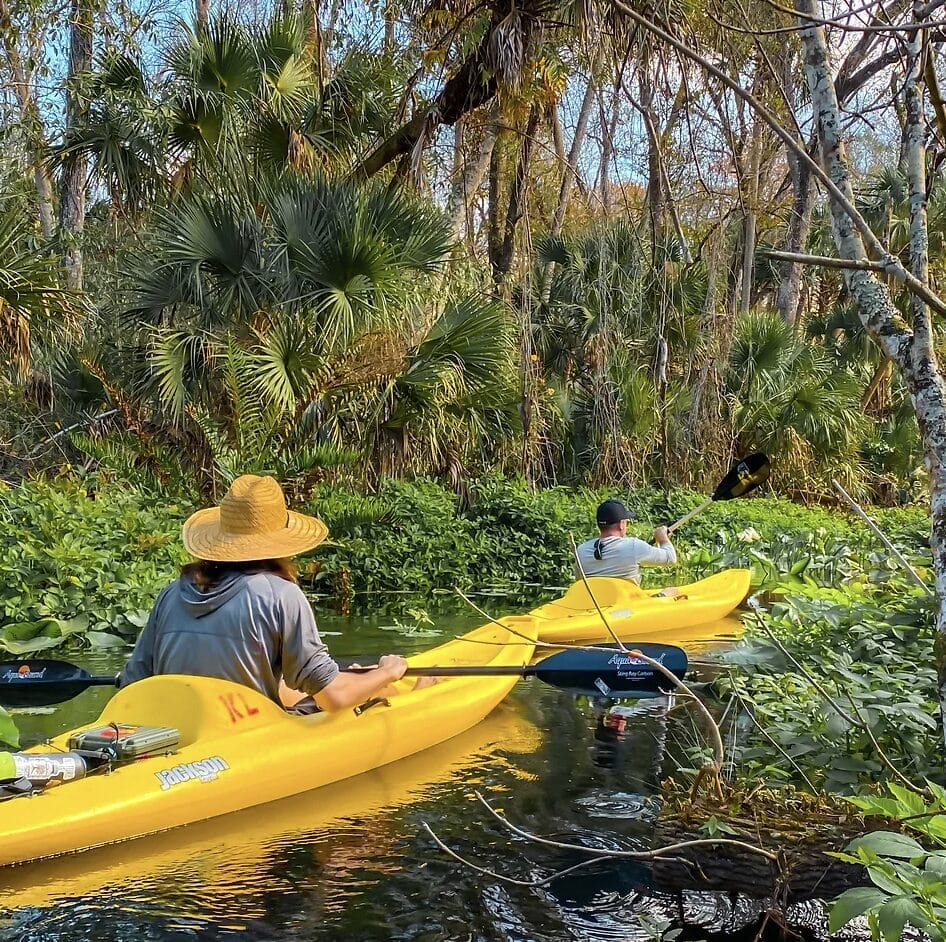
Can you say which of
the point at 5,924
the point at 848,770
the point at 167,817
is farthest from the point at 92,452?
the point at 848,770

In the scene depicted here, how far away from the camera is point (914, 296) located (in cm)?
265

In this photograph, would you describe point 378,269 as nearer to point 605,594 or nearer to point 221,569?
point 605,594

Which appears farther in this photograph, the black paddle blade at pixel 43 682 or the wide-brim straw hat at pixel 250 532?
the black paddle blade at pixel 43 682

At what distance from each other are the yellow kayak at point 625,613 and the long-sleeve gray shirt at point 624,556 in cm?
16

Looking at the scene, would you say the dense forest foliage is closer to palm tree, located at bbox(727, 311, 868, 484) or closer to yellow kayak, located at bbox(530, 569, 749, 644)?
palm tree, located at bbox(727, 311, 868, 484)

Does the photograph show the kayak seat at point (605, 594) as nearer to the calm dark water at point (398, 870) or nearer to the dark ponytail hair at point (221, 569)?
the calm dark water at point (398, 870)

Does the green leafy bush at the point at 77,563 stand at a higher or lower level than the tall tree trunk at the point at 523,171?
lower

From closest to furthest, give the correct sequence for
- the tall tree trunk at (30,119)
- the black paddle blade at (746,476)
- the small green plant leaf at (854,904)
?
the small green plant leaf at (854,904)
the black paddle blade at (746,476)
the tall tree trunk at (30,119)

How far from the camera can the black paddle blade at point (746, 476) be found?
6942 mm

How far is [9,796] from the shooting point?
3998mm

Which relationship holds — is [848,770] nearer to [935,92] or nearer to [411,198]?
[935,92]

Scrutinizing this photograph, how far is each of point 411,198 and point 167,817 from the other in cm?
728

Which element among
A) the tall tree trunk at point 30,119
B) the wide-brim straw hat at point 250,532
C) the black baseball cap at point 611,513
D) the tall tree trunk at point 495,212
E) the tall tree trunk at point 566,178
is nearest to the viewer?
the wide-brim straw hat at point 250,532

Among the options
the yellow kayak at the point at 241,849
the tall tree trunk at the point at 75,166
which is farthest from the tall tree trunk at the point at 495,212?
the yellow kayak at the point at 241,849
